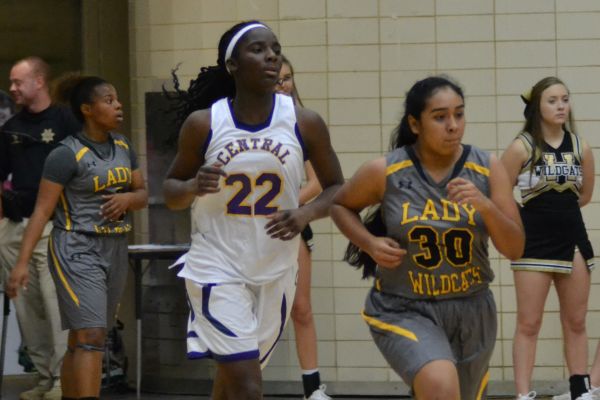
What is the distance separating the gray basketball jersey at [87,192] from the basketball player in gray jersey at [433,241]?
8.01 ft

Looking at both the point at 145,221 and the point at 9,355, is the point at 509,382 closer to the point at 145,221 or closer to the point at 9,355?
the point at 145,221

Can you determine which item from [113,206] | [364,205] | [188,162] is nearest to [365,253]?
[364,205]

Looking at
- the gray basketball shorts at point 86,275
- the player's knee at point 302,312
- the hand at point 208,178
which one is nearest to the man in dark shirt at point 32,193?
the gray basketball shorts at point 86,275

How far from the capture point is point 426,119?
19.7 ft

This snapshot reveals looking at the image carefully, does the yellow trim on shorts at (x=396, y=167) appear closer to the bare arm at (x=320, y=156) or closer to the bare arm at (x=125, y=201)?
the bare arm at (x=320, y=156)

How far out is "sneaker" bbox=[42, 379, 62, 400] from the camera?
9.45 meters

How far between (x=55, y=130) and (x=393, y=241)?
406cm

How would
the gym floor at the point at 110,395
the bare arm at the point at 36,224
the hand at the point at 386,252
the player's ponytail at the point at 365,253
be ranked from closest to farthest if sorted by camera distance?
the hand at the point at 386,252 < the player's ponytail at the point at 365,253 < the bare arm at the point at 36,224 < the gym floor at the point at 110,395

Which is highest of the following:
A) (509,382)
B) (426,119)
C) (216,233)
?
(426,119)

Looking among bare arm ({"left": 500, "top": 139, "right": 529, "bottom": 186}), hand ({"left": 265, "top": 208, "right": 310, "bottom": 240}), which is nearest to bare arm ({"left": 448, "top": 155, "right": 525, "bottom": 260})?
hand ({"left": 265, "top": 208, "right": 310, "bottom": 240})

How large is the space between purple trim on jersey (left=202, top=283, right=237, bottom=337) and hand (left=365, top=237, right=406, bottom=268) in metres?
0.84

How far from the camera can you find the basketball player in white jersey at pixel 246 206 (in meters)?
6.33

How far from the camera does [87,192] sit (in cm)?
822

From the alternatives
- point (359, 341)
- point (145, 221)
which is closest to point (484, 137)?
point (359, 341)
